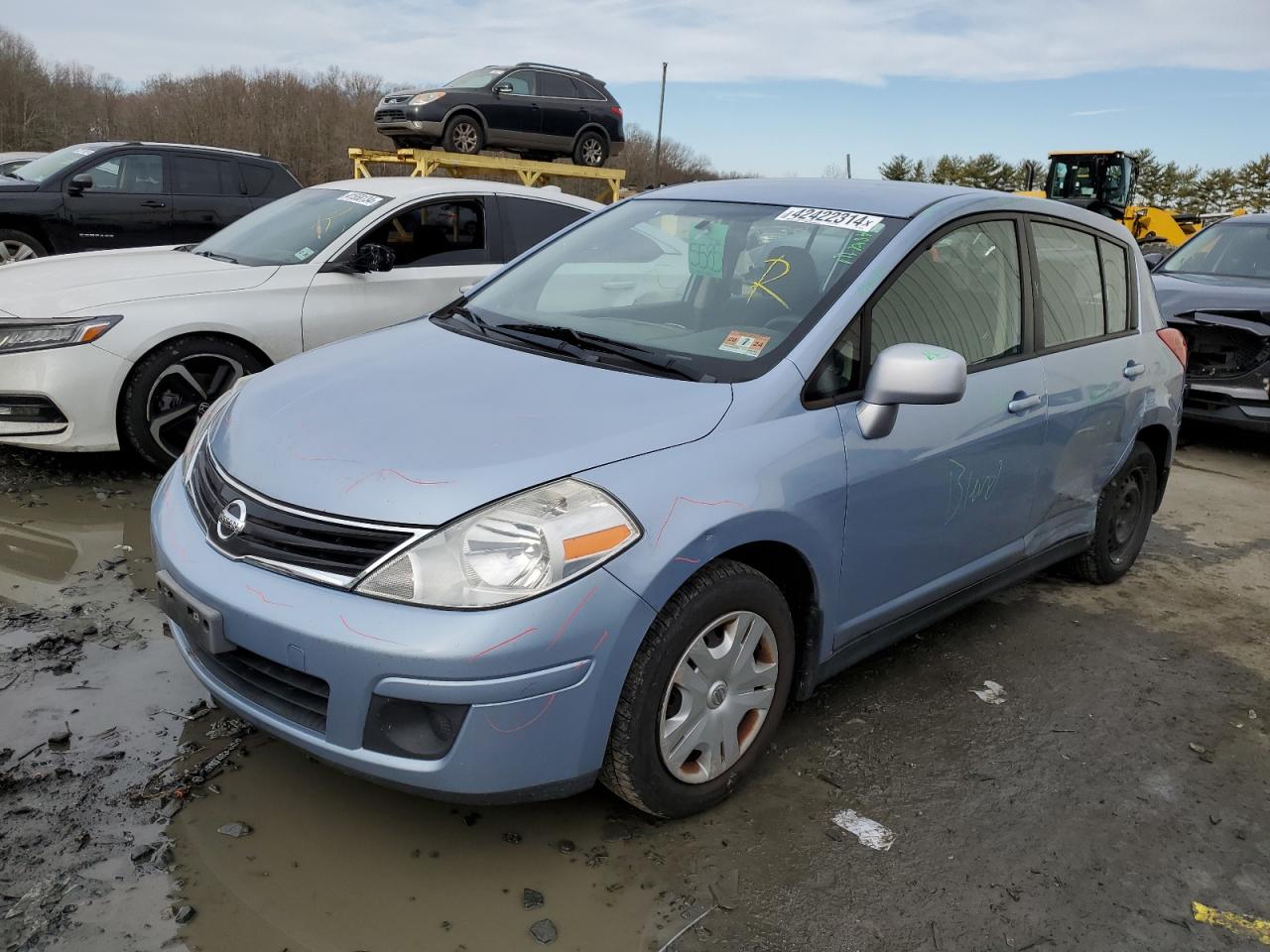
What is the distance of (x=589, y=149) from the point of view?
50.6ft

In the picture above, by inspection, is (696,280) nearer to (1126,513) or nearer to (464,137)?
(1126,513)

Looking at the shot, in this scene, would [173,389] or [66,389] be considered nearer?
[66,389]

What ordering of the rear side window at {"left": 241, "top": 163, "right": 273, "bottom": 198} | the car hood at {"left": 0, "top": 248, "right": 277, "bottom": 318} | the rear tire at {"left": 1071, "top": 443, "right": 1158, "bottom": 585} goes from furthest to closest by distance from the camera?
the rear side window at {"left": 241, "top": 163, "right": 273, "bottom": 198} < the car hood at {"left": 0, "top": 248, "right": 277, "bottom": 318} < the rear tire at {"left": 1071, "top": 443, "right": 1158, "bottom": 585}

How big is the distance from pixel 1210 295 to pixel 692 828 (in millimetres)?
7036

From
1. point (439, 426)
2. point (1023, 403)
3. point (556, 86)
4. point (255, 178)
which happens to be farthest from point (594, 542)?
point (556, 86)

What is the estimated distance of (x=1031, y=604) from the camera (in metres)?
4.52

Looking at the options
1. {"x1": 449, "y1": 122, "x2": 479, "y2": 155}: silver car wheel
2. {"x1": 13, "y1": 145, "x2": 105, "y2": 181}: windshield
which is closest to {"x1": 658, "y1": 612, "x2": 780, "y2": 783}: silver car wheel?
{"x1": 13, "y1": 145, "x2": 105, "y2": 181}: windshield

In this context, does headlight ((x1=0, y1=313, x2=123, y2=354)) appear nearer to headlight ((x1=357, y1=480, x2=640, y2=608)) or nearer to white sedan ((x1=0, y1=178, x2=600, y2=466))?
white sedan ((x1=0, y1=178, x2=600, y2=466))

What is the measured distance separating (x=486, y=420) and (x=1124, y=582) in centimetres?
363

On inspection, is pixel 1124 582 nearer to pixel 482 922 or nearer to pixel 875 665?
pixel 875 665

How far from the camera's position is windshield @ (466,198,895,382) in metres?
3.03

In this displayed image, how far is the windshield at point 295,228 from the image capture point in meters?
5.75

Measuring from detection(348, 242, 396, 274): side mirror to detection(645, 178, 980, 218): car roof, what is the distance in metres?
2.12

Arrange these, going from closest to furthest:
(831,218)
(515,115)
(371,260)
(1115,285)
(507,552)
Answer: (507,552) < (831,218) < (1115,285) < (371,260) < (515,115)
